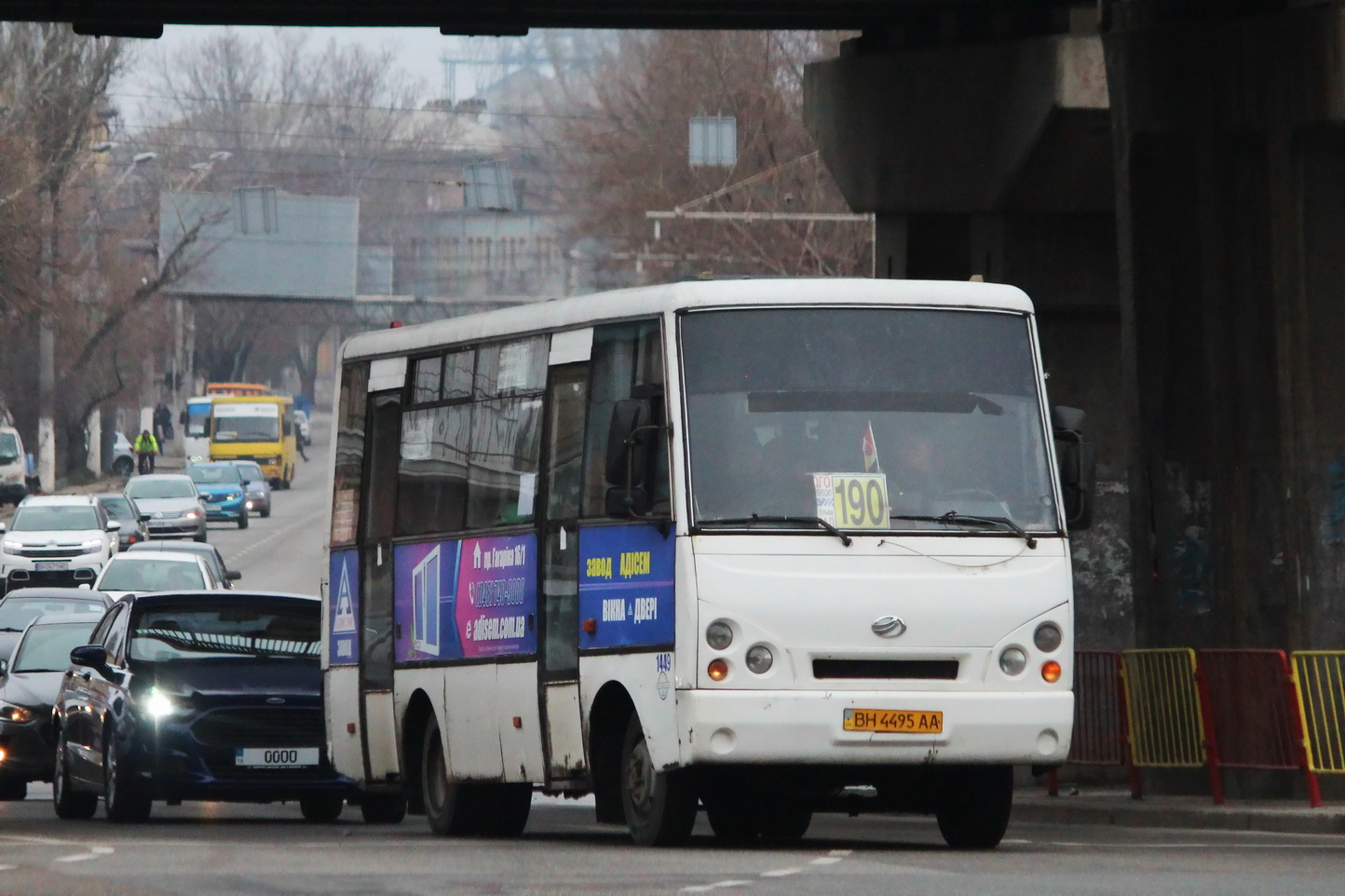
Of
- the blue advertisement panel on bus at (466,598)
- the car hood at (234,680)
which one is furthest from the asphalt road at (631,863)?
the blue advertisement panel on bus at (466,598)

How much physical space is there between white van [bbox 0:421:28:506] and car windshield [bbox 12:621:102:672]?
165 feet

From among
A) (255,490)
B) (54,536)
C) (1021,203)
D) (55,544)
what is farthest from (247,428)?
(1021,203)

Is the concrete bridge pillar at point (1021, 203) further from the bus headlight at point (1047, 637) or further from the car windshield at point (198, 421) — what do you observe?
the car windshield at point (198, 421)

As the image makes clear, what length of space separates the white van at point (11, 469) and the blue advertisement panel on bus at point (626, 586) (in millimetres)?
59635

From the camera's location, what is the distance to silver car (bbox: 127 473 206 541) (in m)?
60.0

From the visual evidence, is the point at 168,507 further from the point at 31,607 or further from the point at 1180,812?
the point at 1180,812

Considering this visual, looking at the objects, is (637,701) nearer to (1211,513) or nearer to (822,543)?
(822,543)

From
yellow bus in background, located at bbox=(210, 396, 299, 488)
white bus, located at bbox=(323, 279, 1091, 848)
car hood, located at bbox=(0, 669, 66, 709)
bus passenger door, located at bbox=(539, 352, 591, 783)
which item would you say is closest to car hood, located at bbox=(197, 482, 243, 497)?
yellow bus in background, located at bbox=(210, 396, 299, 488)

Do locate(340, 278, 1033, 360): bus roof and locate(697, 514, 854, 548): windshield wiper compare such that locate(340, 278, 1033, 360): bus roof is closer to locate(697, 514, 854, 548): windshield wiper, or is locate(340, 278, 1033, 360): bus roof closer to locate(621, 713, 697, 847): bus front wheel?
locate(697, 514, 854, 548): windshield wiper

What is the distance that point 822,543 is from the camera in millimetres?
12938

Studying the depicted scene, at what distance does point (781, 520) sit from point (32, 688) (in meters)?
9.84

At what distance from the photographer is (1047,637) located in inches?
518

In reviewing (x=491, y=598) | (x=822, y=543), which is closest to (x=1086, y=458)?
(x=822, y=543)

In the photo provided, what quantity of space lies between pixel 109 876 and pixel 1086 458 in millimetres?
5131
